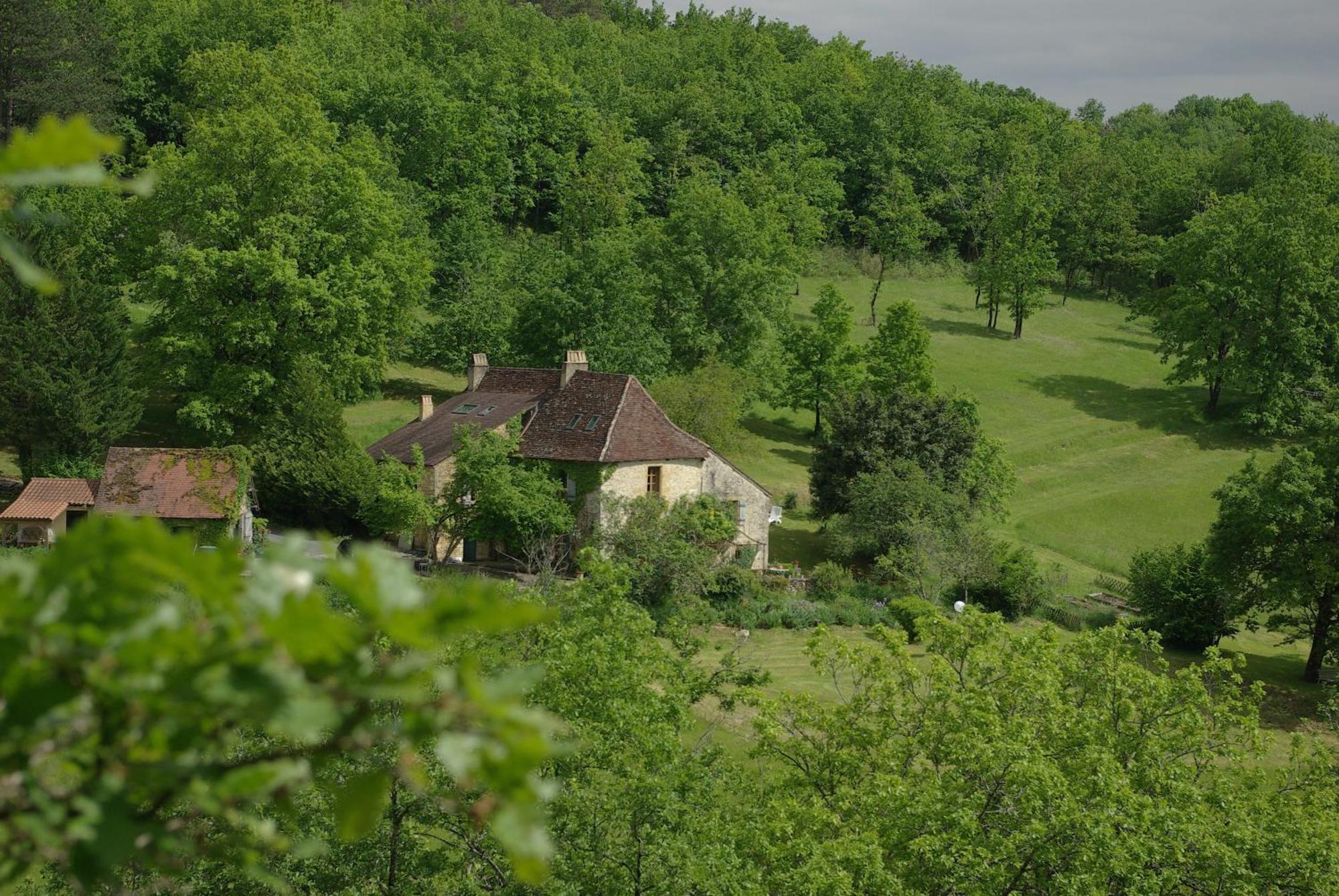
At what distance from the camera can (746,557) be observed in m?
43.7

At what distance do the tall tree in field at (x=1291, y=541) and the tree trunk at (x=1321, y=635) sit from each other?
2cm

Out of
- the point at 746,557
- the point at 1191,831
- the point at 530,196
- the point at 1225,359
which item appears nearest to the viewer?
the point at 1191,831

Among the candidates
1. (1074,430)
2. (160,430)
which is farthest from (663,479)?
(1074,430)

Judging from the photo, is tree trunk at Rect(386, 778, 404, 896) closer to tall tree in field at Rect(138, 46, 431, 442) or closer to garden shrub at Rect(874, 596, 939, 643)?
garden shrub at Rect(874, 596, 939, 643)

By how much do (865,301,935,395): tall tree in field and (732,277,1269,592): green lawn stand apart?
19.3 feet

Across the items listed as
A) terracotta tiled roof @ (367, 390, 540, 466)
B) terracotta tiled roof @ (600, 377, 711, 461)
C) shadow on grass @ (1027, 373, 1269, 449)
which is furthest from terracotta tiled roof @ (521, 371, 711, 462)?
shadow on grass @ (1027, 373, 1269, 449)

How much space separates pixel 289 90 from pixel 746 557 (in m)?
36.9

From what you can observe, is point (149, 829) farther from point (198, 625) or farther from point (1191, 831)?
point (1191, 831)

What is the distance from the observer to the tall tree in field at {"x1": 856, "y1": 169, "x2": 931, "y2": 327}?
3568 inches

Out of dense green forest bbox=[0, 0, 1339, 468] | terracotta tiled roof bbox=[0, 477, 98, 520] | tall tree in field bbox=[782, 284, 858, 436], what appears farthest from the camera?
tall tree in field bbox=[782, 284, 858, 436]

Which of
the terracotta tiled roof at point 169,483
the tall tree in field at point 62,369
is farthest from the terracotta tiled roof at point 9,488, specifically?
the terracotta tiled roof at point 169,483

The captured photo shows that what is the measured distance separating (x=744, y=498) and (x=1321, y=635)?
20.0 m

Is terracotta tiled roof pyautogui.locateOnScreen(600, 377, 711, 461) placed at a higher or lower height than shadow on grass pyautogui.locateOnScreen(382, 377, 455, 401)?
higher

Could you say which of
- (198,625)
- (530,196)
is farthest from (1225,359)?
(198,625)
